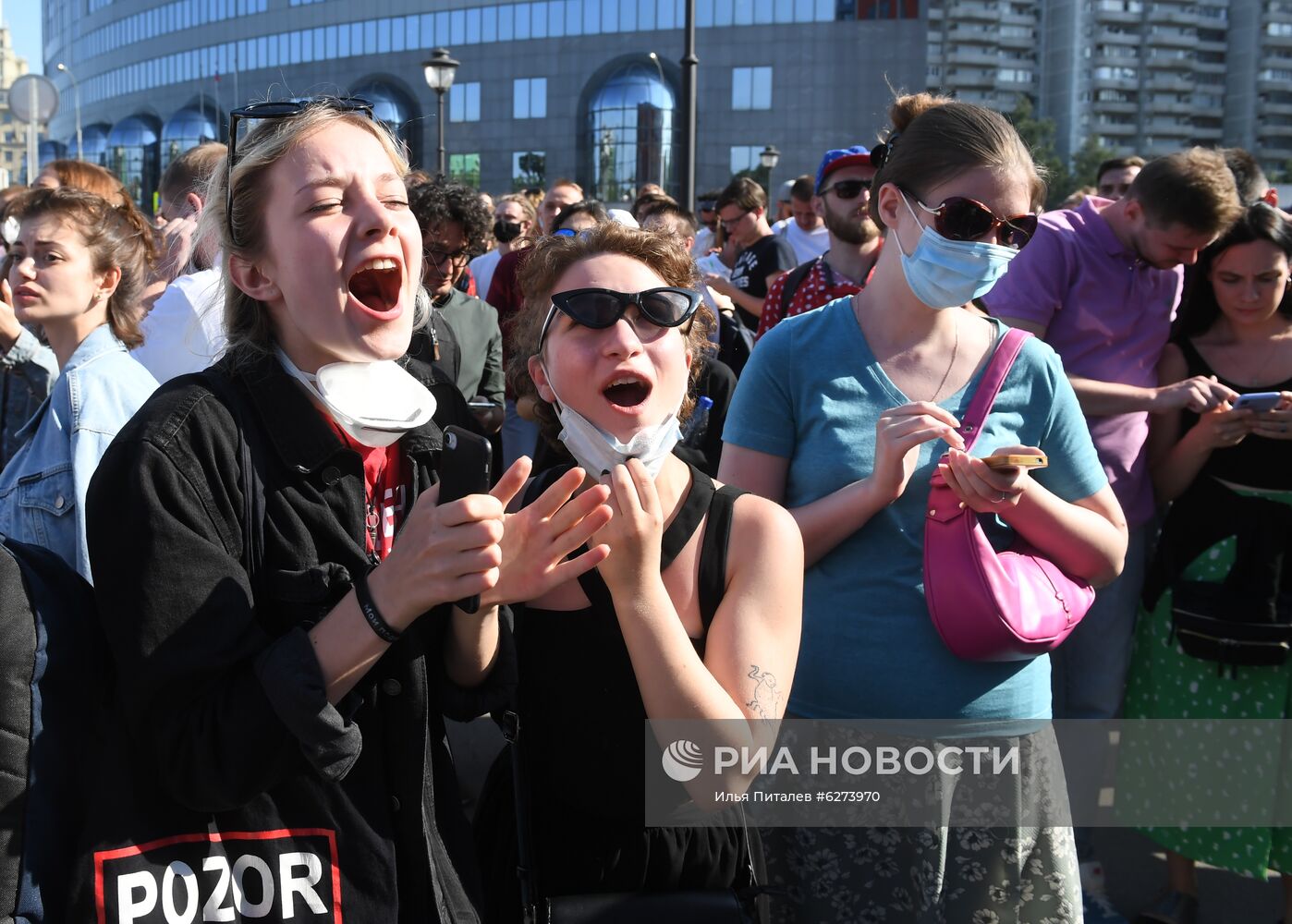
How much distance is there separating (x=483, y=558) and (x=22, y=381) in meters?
3.78

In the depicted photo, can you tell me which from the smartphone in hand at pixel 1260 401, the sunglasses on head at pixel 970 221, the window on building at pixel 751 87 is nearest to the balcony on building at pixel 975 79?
the window on building at pixel 751 87

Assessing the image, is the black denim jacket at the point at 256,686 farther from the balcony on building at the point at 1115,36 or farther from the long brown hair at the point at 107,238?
the balcony on building at the point at 1115,36

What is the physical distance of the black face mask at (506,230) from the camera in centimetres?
881

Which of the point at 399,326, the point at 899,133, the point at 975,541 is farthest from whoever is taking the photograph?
the point at 899,133

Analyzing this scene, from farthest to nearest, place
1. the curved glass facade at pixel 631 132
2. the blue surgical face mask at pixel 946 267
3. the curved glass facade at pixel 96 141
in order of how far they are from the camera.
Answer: the curved glass facade at pixel 96 141
the curved glass facade at pixel 631 132
the blue surgical face mask at pixel 946 267

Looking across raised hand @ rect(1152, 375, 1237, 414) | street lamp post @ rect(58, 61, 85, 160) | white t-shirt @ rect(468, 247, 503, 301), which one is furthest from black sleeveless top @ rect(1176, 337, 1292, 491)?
street lamp post @ rect(58, 61, 85, 160)

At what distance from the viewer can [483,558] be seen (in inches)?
56.3

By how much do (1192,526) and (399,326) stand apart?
3.17 meters

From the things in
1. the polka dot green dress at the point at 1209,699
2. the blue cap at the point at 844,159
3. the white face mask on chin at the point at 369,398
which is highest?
the blue cap at the point at 844,159

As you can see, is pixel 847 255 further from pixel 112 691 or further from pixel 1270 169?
pixel 1270 169

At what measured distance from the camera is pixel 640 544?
1699 millimetres

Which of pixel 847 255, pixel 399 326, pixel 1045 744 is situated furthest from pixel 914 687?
pixel 847 255

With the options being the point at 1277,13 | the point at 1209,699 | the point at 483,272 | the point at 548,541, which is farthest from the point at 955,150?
the point at 1277,13

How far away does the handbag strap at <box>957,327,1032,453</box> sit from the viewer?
2445mm
